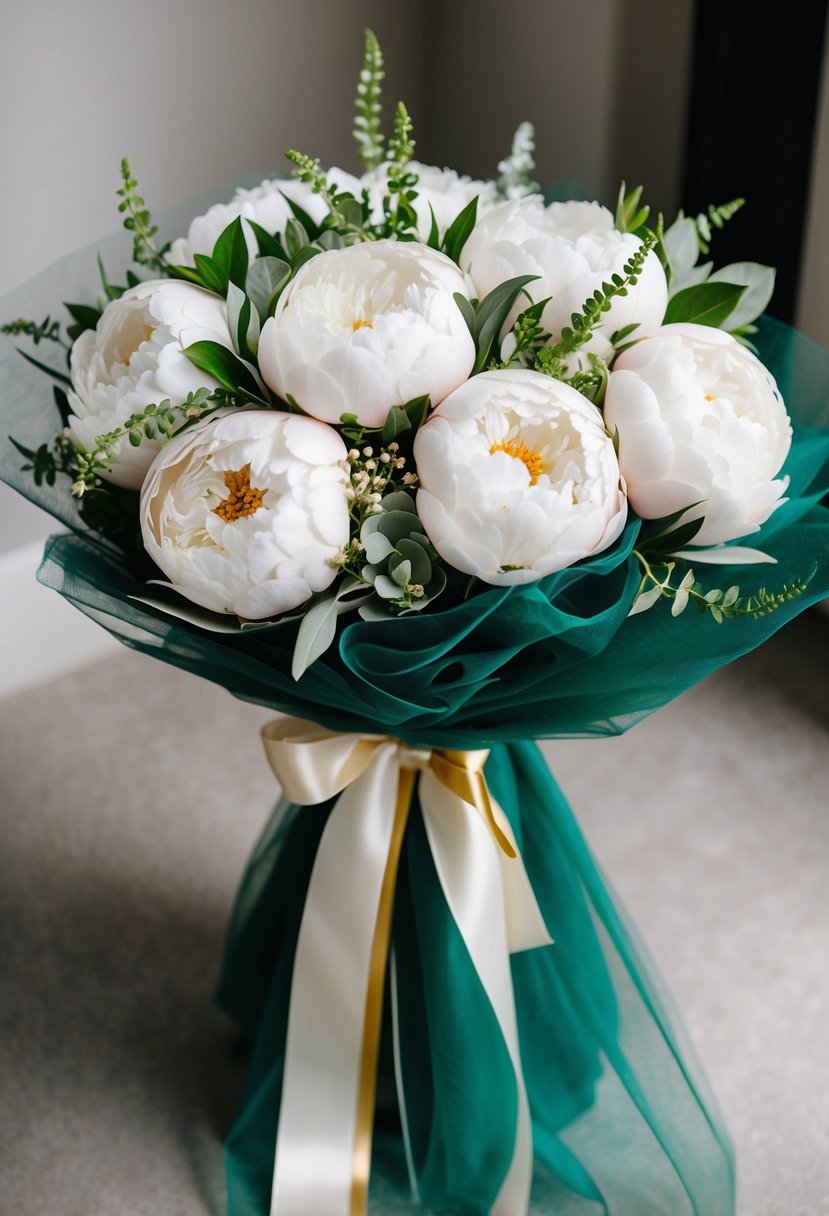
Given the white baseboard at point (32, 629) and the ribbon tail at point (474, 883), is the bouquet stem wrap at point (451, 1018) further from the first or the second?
the white baseboard at point (32, 629)

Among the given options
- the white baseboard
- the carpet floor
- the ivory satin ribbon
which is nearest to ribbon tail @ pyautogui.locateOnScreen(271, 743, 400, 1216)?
the ivory satin ribbon

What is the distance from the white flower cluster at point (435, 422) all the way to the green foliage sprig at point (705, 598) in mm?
37

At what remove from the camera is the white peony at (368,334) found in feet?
2.15

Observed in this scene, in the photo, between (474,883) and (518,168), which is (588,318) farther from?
(474,883)

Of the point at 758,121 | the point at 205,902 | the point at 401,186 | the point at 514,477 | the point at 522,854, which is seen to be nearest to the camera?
the point at 514,477

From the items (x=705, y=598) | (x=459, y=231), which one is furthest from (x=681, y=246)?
(x=705, y=598)

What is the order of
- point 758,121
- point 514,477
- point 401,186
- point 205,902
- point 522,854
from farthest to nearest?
point 758,121 < point 205,902 < point 522,854 < point 401,186 < point 514,477

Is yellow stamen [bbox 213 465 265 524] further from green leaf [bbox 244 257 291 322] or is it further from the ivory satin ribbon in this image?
the ivory satin ribbon

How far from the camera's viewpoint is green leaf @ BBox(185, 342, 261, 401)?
0.69 metres

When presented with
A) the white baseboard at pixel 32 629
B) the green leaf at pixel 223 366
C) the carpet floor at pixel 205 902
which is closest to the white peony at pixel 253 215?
the green leaf at pixel 223 366

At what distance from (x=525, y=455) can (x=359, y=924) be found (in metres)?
0.43

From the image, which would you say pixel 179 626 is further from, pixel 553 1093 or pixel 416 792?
pixel 553 1093

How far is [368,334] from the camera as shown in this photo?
652 millimetres

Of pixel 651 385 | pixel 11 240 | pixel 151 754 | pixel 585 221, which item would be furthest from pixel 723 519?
pixel 11 240
